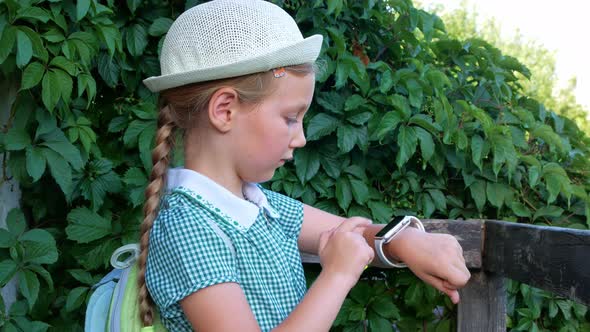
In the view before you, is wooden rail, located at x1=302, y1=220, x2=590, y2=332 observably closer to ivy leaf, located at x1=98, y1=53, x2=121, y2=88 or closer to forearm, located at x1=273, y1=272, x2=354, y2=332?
forearm, located at x1=273, y1=272, x2=354, y2=332

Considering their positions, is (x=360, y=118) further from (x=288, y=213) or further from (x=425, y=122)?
(x=288, y=213)

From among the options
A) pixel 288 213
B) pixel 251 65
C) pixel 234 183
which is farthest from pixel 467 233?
pixel 251 65

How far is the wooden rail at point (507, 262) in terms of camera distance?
5.06ft

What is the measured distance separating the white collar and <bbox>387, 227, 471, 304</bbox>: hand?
1.14ft

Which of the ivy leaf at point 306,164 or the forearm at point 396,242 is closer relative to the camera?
the forearm at point 396,242

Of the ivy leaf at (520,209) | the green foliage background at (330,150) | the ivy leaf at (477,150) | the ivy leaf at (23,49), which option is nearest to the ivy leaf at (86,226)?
the green foliage background at (330,150)

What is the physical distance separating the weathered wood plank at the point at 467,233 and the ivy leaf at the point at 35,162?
0.76 meters

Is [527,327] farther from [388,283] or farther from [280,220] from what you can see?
[280,220]

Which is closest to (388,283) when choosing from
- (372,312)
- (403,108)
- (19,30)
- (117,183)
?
(372,312)

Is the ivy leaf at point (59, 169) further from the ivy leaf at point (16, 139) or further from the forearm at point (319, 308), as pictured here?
the forearm at point (319, 308)

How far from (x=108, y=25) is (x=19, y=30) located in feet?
0.86

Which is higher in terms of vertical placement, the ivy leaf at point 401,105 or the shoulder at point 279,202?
the ivy leaf at point 401,105

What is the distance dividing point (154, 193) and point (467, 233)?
0.98 m

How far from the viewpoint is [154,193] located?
4.53ft
